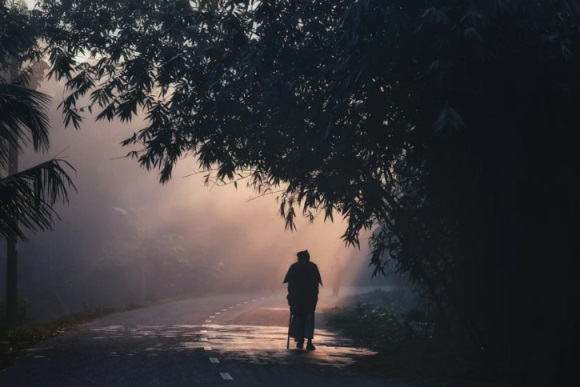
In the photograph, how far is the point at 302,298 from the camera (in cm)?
1775

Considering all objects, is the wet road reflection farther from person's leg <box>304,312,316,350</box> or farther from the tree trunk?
the tree trunk

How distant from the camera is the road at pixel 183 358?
11.9 metres

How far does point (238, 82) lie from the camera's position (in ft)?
47.0

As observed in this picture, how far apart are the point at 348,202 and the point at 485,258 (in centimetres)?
245

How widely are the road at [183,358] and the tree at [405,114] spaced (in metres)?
2.66

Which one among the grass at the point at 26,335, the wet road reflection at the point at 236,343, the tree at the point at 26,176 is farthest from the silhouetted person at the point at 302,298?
the tree at the point at 26,176

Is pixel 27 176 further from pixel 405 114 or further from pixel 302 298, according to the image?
pixel 302 298

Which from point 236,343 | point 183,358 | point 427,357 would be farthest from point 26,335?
point 427,357

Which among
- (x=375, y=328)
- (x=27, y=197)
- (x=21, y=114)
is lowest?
(x=375, y=328)

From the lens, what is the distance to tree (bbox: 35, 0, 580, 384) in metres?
11.2

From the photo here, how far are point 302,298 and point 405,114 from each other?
21.0 ft

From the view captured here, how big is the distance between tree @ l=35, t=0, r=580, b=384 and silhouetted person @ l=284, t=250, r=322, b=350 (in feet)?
4.90

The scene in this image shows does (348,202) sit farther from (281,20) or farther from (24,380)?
(24,380)

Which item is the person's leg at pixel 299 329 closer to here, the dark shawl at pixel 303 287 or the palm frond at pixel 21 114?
the dark shawl at pixel 303 287
